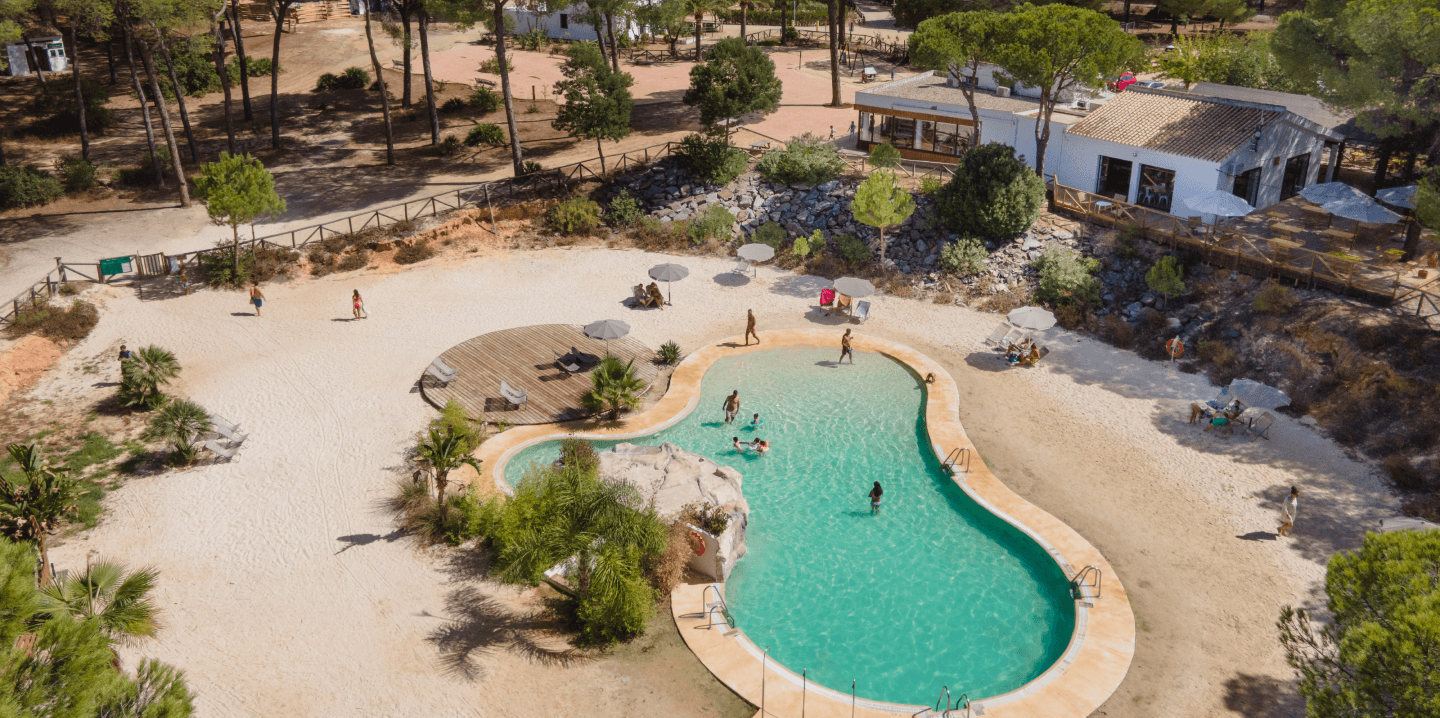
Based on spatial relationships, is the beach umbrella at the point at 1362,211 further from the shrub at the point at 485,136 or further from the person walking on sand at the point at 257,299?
the person walking on sand at the point at 257,299

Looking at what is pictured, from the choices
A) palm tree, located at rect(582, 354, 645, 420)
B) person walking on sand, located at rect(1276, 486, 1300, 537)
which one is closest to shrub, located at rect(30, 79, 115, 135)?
palm tree, located at rect(582, 354, 645, 420)

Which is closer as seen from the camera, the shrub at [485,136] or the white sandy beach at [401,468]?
the white sandy beach at [401,468]

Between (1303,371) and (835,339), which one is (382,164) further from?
(1303,371)

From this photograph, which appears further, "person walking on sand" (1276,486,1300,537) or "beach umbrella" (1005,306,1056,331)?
"beach umbrella" (1005,306,1056,331)

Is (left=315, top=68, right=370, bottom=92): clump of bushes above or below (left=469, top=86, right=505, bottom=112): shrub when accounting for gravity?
above

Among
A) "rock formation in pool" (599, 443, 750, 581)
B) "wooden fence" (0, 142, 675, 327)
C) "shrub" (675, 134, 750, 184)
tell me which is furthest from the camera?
"shrub" (675, 134, 750, 184)

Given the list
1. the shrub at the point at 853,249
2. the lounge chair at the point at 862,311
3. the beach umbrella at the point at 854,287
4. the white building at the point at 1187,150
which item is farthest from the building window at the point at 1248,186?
the beach umbrella at the point at 854,287

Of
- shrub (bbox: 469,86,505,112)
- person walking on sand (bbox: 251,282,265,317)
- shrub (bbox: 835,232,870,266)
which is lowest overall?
person walking on sand (bbox: 251,282,265,317)

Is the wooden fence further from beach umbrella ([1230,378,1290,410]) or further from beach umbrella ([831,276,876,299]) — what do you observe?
beach umbrella ([1230,378,1290,410])
